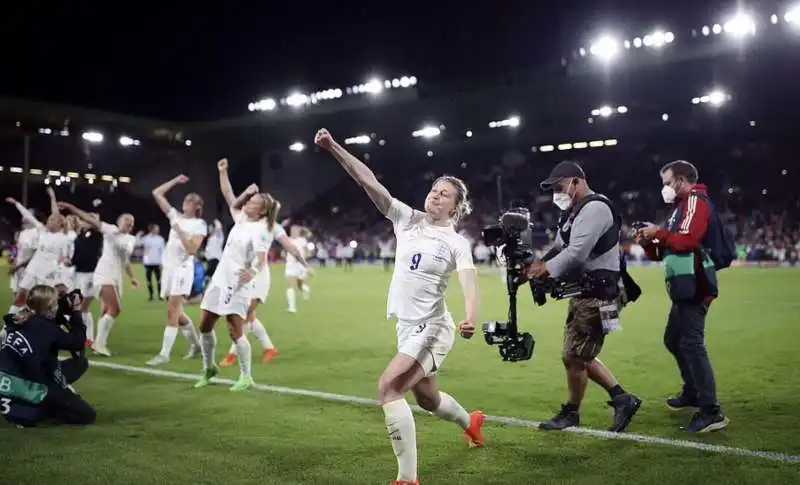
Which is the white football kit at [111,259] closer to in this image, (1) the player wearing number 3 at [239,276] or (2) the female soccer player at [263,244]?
(2) the female soccer player at [263,244]

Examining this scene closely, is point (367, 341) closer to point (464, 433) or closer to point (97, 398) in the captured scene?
point (97, 398)

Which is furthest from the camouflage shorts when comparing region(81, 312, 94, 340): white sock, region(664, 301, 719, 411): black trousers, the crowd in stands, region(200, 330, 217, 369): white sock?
the crowd in stands

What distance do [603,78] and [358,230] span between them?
74.9ft

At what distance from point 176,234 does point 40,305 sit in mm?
3733

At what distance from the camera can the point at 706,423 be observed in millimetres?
6219

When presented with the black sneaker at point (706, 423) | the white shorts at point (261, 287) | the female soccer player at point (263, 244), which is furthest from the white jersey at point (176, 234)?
the black sneaker at point (706, 423)

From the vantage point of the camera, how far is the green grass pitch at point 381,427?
5234 mm

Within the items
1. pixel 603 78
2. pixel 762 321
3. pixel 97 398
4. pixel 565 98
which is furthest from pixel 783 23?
pixel 97 398

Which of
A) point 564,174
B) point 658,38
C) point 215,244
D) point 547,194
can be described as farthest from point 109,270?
point 547,194

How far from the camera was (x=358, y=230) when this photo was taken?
5697 centimetres

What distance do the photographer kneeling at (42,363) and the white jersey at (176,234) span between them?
3119 mm

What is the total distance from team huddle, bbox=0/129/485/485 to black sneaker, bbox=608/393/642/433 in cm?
115

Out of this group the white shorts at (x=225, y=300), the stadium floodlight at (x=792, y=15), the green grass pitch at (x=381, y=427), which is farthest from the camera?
the stadium floodlight at (x=792, y=15)

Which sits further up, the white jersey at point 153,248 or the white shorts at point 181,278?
the white jersey at point 153,248
